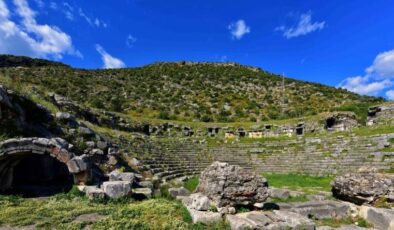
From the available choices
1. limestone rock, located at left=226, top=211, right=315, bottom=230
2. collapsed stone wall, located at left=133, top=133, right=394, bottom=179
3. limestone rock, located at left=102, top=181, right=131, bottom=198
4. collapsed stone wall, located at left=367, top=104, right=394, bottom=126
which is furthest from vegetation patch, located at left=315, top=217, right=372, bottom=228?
collapsed stone wall, located at left=367, top=104, right=394, bottom=126

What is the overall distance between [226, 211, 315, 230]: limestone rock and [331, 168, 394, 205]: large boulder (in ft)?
12.4

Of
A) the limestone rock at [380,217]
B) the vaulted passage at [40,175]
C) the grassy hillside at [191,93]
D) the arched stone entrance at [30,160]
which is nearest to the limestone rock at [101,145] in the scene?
the vaulted passage at [40,175]

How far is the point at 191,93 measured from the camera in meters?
53.2

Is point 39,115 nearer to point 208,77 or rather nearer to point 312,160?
point 312,160

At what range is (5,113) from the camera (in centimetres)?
1227

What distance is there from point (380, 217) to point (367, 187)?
1847mm

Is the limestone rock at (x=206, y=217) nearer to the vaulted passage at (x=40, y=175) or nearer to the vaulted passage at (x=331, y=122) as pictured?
the vaulted passage at (x=40, y=175)

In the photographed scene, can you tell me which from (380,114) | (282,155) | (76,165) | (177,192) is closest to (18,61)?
(282,155)

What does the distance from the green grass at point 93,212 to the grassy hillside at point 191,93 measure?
2918 centimetres

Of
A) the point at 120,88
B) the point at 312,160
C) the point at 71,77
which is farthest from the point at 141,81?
the point at 312,160

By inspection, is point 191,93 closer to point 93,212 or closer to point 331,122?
point 331,122

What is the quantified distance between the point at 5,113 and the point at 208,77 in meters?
52.2

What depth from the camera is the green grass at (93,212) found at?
7.62 metres

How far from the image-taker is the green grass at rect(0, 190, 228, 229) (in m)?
7.62
